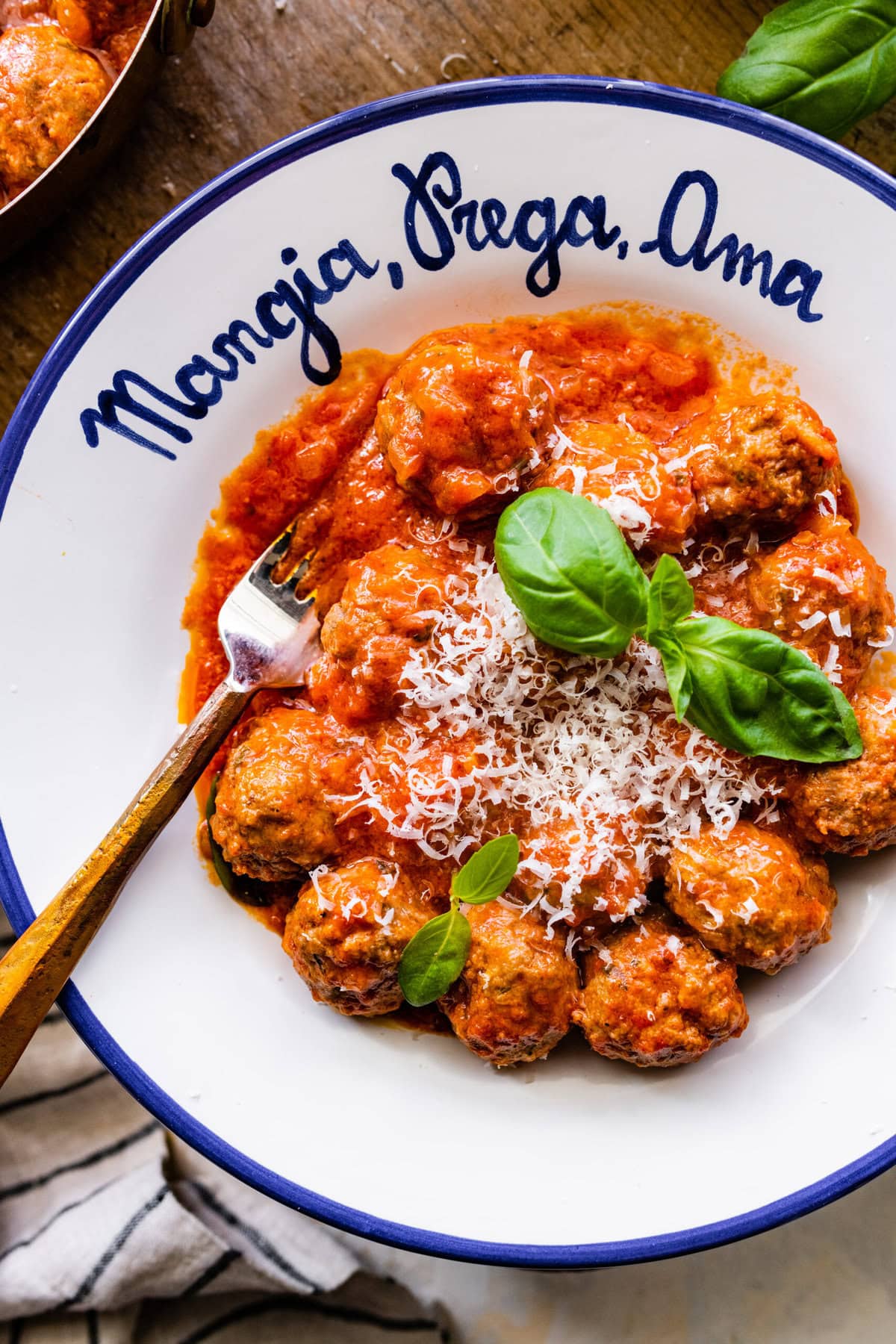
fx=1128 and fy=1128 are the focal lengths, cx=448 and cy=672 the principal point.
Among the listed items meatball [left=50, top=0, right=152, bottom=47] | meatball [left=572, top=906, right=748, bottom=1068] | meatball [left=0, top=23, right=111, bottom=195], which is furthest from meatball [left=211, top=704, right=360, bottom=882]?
meatball [left=50, top=0, right=152, bottom=47]

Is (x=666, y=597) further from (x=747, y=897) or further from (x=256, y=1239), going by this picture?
(x=256, y=1239)

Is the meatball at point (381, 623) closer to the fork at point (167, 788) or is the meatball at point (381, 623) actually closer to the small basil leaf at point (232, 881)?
the fork at point (167, 788)

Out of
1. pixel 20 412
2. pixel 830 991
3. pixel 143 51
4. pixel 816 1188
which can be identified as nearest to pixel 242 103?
pixel 143 51

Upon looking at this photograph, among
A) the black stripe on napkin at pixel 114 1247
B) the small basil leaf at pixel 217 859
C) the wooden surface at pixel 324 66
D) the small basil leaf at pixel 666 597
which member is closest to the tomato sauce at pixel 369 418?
the small basil leaf at pixel 217 859

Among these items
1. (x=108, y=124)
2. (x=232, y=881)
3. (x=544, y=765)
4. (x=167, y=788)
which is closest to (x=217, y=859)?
(x=232, y=881)

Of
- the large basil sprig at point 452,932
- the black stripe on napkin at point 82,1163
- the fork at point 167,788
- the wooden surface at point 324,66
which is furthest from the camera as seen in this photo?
the black stripe on napkin at point 82,1163

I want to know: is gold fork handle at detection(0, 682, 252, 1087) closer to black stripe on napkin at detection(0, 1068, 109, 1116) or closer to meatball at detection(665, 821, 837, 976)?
black stripe on napkin at detection(0, 1068, 109, 1116)
